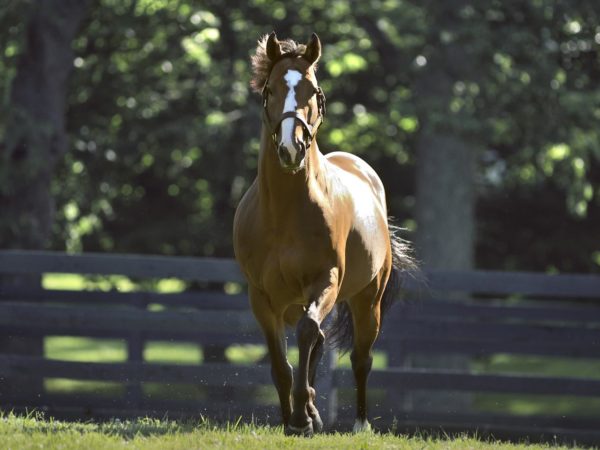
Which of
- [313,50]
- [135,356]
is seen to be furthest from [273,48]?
[135,356]

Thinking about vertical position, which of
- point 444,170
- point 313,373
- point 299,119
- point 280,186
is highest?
point 299,119

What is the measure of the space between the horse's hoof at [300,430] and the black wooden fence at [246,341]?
8.13 ft

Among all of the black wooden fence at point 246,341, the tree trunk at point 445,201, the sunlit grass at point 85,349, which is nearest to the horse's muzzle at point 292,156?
the black wooden fence at point 246,341

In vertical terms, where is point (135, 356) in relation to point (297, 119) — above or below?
below

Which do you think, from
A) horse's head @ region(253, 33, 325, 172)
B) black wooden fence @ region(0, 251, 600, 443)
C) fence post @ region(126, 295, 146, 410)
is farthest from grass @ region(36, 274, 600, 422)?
horse's head @ region(253, 33, 325, 172)

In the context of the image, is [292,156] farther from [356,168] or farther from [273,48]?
[356,168]

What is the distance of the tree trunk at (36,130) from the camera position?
551 inches

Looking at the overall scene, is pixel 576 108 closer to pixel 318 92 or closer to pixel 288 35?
pixel 288 35

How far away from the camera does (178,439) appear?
669 cm

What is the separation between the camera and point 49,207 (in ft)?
48.1

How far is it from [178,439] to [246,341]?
3.61 m

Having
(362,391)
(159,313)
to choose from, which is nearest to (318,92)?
(362,391)

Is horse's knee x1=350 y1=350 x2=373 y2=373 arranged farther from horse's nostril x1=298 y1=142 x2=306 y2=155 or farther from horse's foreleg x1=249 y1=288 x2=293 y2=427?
horse's nostril x1=298 y1=142 x2=306 y2=155

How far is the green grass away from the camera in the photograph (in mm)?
6484
